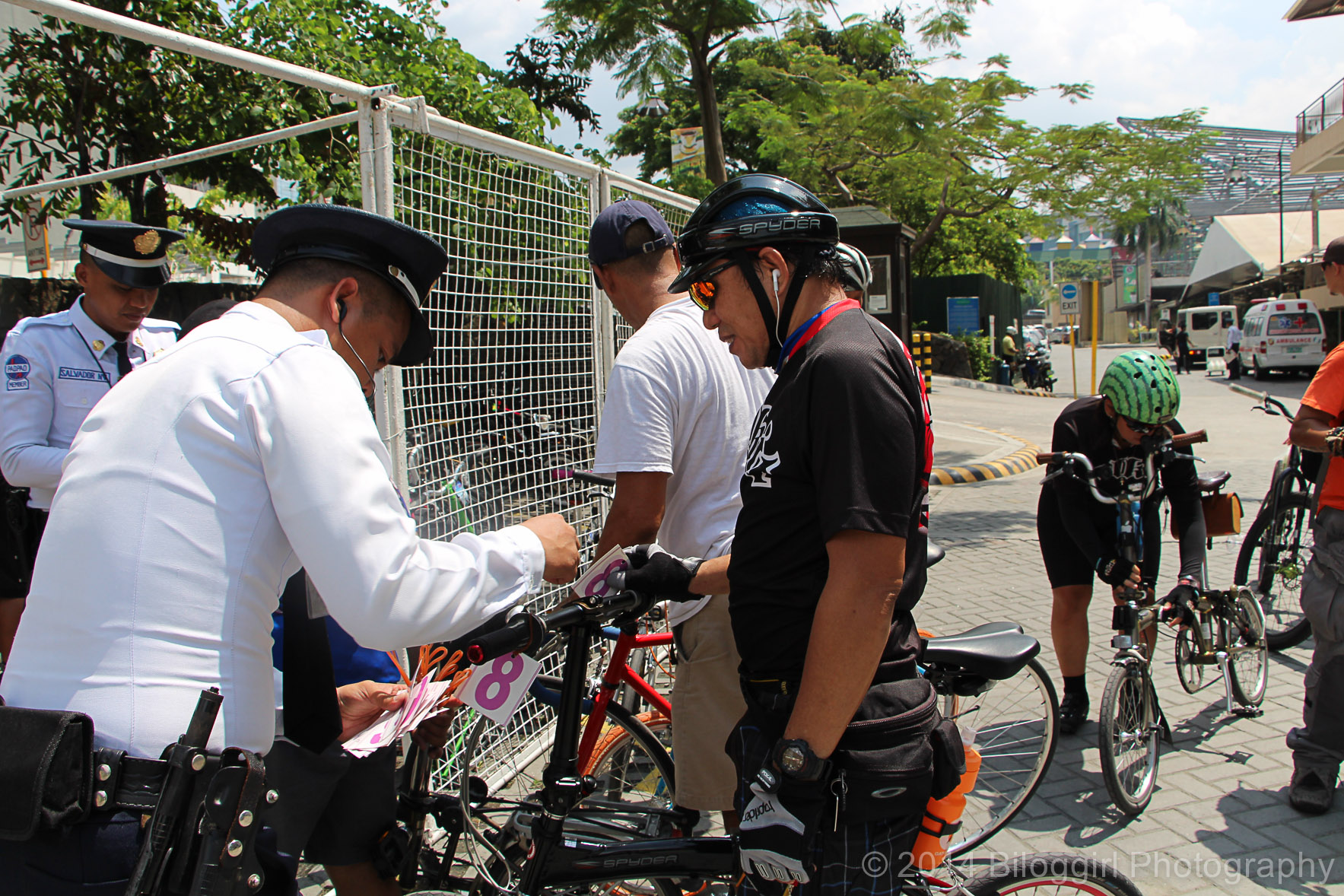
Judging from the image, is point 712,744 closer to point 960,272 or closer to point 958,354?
point 958,354

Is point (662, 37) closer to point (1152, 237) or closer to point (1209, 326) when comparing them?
point (1209, 326)

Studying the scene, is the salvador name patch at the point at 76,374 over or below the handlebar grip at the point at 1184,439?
over

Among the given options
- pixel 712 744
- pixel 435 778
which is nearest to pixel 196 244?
pixel 435 778

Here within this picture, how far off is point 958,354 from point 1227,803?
24265 millimetres

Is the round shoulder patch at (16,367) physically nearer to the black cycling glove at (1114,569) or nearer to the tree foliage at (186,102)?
the tree foliage at (186,102)

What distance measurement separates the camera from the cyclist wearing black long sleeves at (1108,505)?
3562 millimetres

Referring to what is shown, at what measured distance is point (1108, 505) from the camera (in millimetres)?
3760

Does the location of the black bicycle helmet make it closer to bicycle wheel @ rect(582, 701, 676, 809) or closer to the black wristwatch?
the black wristwatch

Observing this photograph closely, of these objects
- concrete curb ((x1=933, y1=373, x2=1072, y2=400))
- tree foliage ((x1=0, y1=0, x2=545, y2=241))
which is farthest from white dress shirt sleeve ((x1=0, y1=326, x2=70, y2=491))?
concrete curb ((x1=933, y1=373, x2=1072, y2=400))

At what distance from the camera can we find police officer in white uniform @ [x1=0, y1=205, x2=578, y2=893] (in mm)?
1310

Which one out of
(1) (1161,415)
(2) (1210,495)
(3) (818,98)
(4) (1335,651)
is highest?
(3) (818,98)

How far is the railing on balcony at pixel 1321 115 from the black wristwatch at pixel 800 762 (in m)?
28.1

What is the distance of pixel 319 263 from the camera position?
1.63m

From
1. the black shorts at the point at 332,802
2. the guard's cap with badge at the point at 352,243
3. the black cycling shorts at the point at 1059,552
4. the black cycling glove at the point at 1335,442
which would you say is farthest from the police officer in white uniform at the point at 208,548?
the black cycling glove at the point at 1335,442
